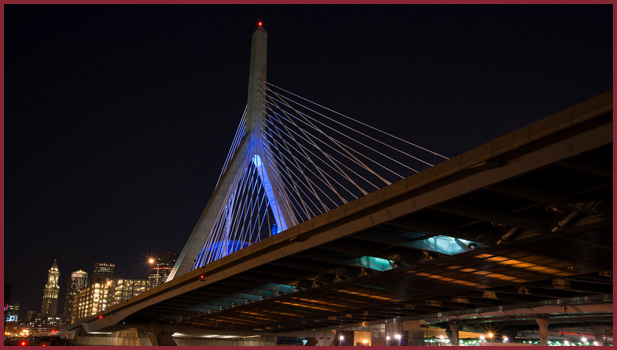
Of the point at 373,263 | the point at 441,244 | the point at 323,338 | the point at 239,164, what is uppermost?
the point at 239,164

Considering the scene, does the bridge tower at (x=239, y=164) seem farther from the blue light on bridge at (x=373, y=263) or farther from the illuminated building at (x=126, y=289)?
the illuminated building at (x=126, y=289)

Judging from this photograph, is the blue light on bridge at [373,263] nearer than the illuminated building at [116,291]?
Yes

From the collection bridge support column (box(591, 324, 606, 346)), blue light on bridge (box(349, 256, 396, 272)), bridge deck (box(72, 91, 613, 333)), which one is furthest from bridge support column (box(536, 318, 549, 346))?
blue light on bridge (box(349, 256, 396, 272))

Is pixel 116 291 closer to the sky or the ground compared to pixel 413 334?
closer to the sky

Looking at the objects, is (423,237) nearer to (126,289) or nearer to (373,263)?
(373,263)

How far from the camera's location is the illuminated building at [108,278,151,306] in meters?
185

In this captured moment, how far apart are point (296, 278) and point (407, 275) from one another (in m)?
6.96

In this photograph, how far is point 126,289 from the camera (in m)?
187

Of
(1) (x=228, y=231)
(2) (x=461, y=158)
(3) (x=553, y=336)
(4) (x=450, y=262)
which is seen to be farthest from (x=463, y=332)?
(2) (x=461, y=158)

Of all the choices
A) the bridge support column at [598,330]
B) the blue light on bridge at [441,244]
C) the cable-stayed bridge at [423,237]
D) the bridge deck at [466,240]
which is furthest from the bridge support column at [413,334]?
the blue light on bridge at [441,244]

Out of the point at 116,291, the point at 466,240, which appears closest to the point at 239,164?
the point at 466,240

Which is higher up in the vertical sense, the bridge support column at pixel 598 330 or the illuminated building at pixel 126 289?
the illuminated building at pixel 126 289

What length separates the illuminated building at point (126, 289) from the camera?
18462 centimetres

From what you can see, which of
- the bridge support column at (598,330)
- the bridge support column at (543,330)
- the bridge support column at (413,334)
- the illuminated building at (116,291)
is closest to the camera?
the bridge support column at (543,330)
